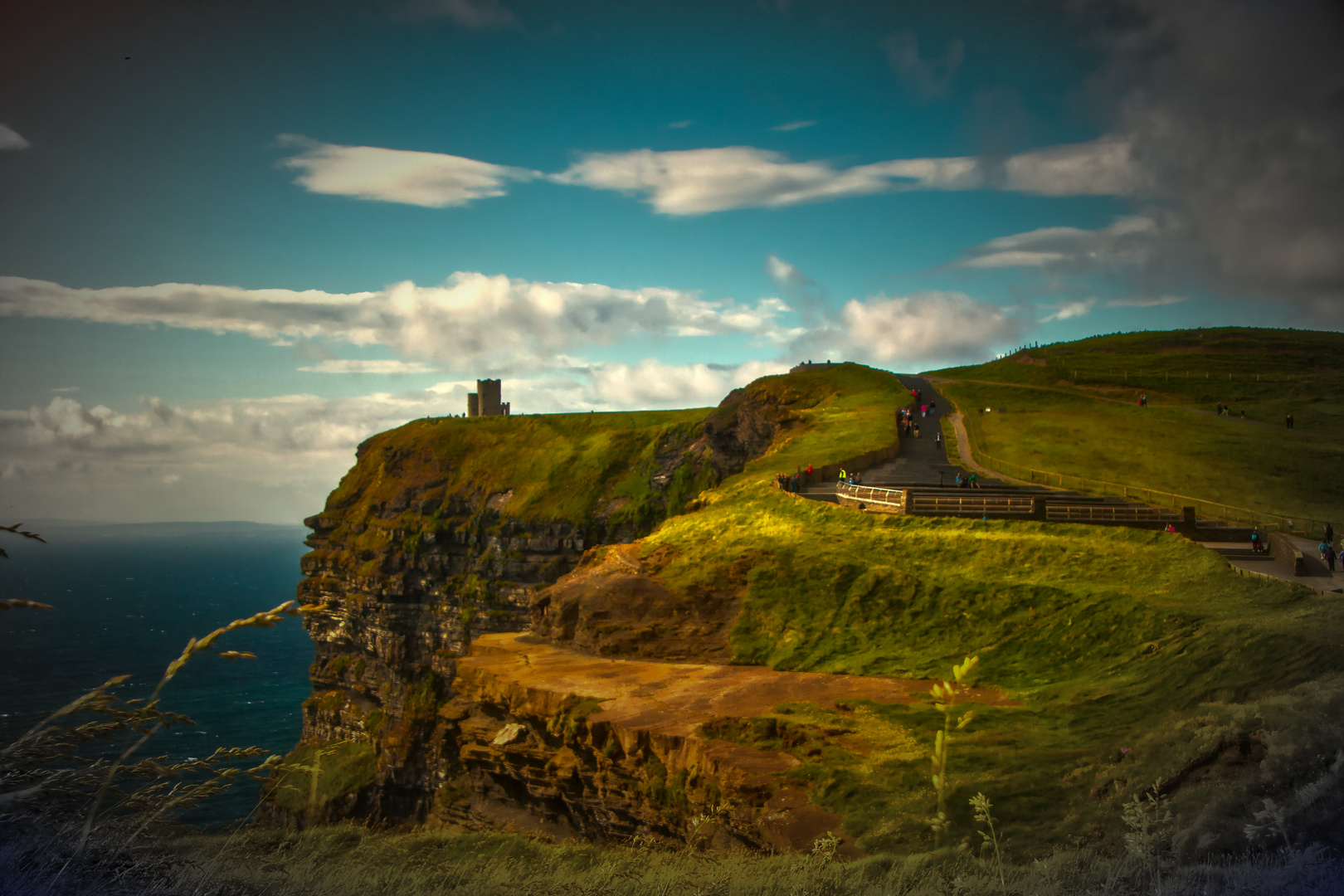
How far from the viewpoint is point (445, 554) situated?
59.6 meters

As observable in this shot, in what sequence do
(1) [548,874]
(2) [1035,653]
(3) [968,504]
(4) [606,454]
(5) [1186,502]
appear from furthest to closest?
(4) [606,454] → (5) [1186,502] → (3) [968,504] → (2) [1035,653] → (1) [548,874]

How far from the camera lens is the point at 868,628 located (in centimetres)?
1989

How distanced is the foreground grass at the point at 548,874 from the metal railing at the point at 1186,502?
97.0ft

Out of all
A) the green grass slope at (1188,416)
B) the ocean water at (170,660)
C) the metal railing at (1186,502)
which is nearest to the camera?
the metal railing at (1186,502)

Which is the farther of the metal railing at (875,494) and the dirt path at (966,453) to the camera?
the dirt path at (966,453)

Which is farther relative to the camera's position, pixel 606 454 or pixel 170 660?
pixel 606 454

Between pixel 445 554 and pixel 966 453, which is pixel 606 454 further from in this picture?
pixel 966 453

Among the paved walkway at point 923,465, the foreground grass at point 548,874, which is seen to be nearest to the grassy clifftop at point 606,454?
Answer: the paved walkway at point 923,465

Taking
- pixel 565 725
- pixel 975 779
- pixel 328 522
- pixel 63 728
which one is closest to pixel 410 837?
pixel 63 728

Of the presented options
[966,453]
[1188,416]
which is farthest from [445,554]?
[1188,416]

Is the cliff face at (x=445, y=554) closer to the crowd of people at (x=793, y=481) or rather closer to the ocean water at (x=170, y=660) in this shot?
the ocean water at (x=170, y=660)

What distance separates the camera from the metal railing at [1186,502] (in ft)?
102

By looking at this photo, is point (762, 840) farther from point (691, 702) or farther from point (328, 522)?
point (328, 522)

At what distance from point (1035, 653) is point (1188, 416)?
48384 mm
